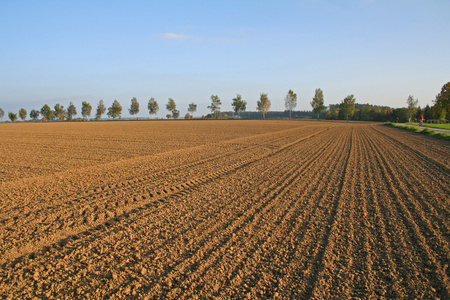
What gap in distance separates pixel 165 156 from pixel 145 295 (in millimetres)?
9842

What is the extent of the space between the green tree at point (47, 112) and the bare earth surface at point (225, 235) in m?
155

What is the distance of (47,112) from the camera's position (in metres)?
137

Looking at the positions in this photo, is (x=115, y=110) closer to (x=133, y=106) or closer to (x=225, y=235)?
(x=133, y=106)

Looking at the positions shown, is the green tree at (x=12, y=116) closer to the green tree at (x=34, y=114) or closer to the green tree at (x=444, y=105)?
the green tree at (x=34, y=114)

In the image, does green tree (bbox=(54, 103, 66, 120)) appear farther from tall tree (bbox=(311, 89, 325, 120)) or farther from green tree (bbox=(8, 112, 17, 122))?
tall tree (bbox=(311, 89, 325, 120))

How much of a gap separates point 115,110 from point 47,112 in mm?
42501

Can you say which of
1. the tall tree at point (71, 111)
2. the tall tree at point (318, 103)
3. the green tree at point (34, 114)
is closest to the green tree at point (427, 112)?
the tall tree at point (318, 103)

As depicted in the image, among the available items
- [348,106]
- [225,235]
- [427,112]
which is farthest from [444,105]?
[225,235]

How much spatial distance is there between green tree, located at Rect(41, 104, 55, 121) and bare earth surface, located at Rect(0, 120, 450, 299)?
6107 inches

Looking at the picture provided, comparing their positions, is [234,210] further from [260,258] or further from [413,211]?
[413,211]

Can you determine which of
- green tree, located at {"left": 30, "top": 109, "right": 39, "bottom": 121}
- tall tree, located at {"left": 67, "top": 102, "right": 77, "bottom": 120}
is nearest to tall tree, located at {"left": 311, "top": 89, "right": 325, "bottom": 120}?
tall tree, located at {"left": 67, "top": 102, "right": 77, "bottom": 120}

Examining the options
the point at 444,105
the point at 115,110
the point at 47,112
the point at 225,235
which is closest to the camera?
the point at 225,235

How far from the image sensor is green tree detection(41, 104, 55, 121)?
449 feet

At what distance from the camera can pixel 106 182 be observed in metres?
7.87
